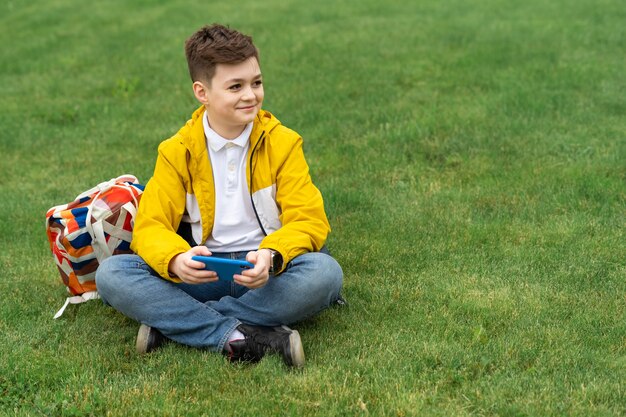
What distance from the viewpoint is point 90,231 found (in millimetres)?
4852

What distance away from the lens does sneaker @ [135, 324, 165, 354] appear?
445 cm

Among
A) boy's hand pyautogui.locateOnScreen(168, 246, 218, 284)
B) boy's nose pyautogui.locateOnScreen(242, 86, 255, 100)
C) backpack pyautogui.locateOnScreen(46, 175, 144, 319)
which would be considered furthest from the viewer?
backpack pyautogui.locateOnScreen(46, 175, 144, 319)


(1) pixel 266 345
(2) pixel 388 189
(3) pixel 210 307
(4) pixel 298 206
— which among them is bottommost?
(2) pixel 388 189

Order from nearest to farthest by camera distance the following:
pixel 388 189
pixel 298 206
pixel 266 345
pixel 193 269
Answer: pixel 193 269 < pixel 266 345 < pixel 298 206 < pixel 388 189

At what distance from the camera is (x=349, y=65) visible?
9.51 meters

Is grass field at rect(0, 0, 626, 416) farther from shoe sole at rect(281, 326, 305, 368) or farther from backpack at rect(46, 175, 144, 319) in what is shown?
backpack at rect(46, 175, 144, 319)

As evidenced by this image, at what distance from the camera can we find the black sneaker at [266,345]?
423cm

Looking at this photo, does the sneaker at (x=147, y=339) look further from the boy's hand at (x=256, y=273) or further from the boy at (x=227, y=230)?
the boy's hand at (x=256, y=273)

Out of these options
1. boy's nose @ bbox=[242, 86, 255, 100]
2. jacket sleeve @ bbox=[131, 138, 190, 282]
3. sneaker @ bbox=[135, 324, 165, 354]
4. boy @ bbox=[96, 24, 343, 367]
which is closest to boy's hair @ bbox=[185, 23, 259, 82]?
boy @ bbox=[96, 24, 343, 367]

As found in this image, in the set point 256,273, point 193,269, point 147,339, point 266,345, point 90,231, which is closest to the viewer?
point 256,273

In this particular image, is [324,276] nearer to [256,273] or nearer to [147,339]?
[256,273]

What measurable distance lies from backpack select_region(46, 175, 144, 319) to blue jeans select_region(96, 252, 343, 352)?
0.36 meters

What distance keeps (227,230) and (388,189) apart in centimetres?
233

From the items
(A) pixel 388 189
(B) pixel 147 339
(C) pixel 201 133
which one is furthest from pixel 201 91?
(A) pixel 388 189
